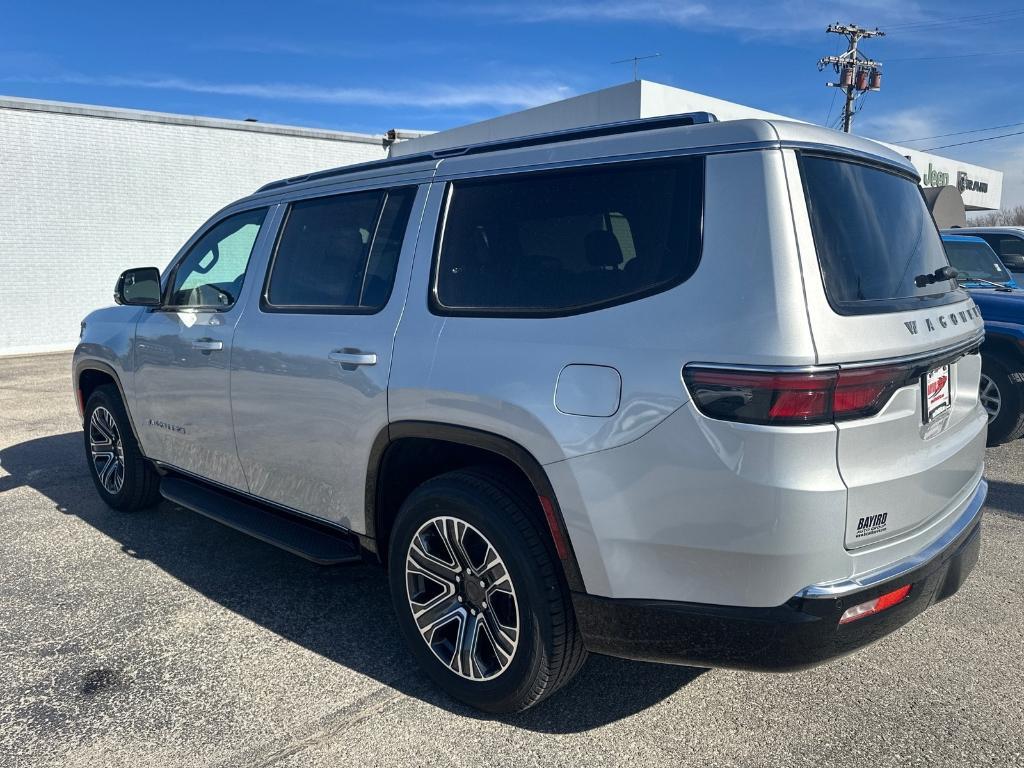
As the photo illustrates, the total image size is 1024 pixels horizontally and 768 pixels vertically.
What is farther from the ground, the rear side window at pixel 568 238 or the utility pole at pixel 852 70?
the utility pole at pixel 852 70

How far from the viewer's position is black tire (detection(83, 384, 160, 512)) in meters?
4.94

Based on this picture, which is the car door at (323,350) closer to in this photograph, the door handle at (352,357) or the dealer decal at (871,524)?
the door handle at (352,357)

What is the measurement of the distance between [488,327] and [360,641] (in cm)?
156

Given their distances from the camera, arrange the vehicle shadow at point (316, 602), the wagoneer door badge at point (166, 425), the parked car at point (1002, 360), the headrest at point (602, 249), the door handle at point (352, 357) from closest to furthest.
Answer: the headrest at point (602, 249), the vehicle shadow at point (316, 602), the door handle at point (352, 357), the wagoneer door badge at point (166, 425), the parked car at point (1002, 360)

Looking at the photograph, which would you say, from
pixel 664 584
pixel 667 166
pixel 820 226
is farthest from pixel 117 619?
pixel 820 226

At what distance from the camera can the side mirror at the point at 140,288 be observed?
4531 millimetres

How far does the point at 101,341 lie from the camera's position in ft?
16.4

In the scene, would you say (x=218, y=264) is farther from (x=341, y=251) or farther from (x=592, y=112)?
(x=592, y=112)

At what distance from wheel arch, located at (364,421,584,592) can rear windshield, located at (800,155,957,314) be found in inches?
41.2

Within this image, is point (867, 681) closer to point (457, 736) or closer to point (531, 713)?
point (531, 713)

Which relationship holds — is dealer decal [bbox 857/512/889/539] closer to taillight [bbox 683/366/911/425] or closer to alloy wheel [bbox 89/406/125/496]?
taillight [bbox 683/366/911/425]

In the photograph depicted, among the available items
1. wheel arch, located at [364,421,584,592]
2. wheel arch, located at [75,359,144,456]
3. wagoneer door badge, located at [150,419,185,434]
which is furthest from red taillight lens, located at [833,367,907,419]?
wheel arch, located at [75,359,144,456]

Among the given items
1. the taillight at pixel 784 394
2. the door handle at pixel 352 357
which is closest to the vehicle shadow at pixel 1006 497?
the taillight at pixel 784 394

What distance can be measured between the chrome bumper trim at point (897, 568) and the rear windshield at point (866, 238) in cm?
75
